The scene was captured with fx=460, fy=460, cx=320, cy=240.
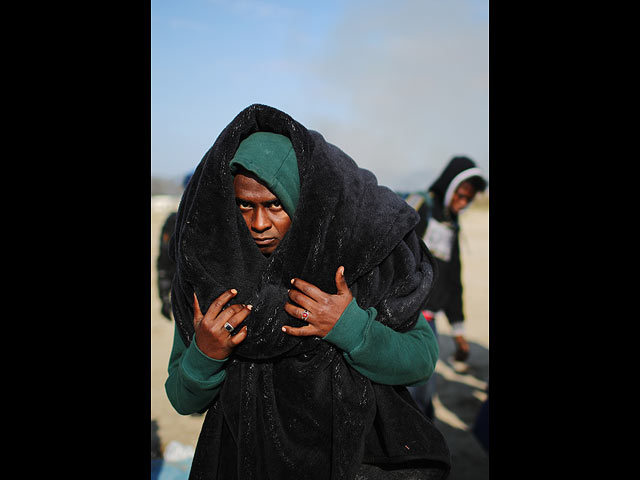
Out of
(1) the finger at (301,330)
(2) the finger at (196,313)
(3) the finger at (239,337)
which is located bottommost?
(3) the finger at (239,337)

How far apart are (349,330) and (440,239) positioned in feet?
11.3

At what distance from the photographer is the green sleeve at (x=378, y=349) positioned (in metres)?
1.26

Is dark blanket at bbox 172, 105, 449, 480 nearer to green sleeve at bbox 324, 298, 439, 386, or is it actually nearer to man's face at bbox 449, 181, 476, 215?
green sleeve at bbox 324, 298, 439, 386

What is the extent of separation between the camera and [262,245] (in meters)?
1.34

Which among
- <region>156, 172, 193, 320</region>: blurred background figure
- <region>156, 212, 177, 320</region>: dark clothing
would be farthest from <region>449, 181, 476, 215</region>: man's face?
<region>156, 212, 177, 320</region>: dark clothing

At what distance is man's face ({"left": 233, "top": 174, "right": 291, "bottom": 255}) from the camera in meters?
1.28

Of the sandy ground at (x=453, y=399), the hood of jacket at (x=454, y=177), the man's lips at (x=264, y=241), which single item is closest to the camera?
the man's lips at (x=264, y=241)

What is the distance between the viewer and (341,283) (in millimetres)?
1276

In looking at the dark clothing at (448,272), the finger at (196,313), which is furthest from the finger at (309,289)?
the dark clothing at (448,272)

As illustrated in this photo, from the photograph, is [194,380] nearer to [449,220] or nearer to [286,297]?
[286,297]

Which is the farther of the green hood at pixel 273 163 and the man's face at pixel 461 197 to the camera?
the man's face at pixel 461 197

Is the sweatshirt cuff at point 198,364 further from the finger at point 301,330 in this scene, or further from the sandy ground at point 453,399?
the sandy ground at point 453,399

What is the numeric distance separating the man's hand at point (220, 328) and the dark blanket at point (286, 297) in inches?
1.2

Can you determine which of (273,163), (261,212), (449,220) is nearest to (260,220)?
(261,212)
